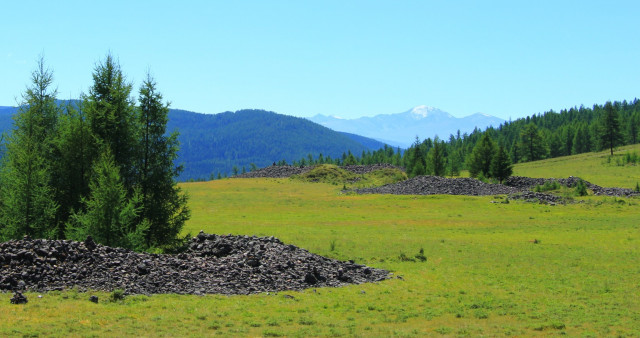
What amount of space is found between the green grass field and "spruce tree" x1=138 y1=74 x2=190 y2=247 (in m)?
8.89

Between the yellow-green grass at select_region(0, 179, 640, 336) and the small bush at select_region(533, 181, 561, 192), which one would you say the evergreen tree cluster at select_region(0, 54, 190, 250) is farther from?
the small bush at select_region(533, 181, 561, 192)

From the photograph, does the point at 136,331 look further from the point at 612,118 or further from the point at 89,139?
the point at 612,118

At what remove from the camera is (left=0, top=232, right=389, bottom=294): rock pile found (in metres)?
19.3

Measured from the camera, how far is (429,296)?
20344 mm

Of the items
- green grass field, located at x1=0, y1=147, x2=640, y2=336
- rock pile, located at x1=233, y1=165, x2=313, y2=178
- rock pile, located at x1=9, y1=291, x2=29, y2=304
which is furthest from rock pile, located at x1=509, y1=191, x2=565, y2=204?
rock pile, located at x1=233, y1=165, x2=313, y2=178

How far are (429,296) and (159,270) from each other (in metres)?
11.9

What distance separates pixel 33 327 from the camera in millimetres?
14297

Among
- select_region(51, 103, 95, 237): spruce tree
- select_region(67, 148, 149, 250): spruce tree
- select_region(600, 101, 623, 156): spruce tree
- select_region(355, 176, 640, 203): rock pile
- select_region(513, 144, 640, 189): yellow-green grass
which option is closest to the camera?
select_region(67, 148, 149, 250): spruce tree

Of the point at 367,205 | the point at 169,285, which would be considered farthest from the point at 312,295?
the point at 367,205

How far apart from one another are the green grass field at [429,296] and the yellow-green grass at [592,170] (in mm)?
45608

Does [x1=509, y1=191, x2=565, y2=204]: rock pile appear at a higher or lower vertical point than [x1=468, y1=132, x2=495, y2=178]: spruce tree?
lower

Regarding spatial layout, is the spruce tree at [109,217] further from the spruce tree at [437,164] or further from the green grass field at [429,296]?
the spruce tree at [437,164]

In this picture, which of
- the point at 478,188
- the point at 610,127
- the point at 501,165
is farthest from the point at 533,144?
the point at 478,188

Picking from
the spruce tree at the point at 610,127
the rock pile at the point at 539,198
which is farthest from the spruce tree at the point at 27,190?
the spruce tree at the point at 610,127
